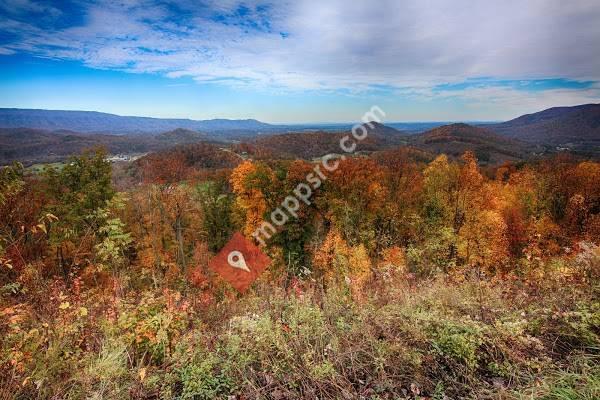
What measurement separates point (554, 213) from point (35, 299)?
35313 millimetres

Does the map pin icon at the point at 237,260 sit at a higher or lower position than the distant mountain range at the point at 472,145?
lower

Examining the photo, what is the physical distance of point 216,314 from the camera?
5.08 metres

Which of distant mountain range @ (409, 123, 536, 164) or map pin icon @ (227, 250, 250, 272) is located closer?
map pin icon @ (227, 250, 250, 272)

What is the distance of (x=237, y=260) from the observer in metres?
24.1

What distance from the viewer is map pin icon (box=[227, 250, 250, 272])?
2309cm

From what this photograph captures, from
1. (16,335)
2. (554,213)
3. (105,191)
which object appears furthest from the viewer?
(554,213)

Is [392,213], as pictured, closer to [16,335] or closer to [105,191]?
[105,191]

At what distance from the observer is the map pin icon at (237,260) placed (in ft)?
75.8

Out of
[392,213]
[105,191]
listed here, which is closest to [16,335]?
[105,191]

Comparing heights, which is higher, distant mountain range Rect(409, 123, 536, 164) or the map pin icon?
distant mountain range Rect(409, 123, 536, 164)

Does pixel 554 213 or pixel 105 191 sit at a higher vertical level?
pixel 105 191

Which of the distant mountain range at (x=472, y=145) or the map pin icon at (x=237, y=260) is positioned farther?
the distant mountain range at (x=472, y=145)

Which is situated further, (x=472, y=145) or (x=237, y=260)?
(x=472, y=145)

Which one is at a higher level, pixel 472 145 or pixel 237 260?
pixel 472 145
